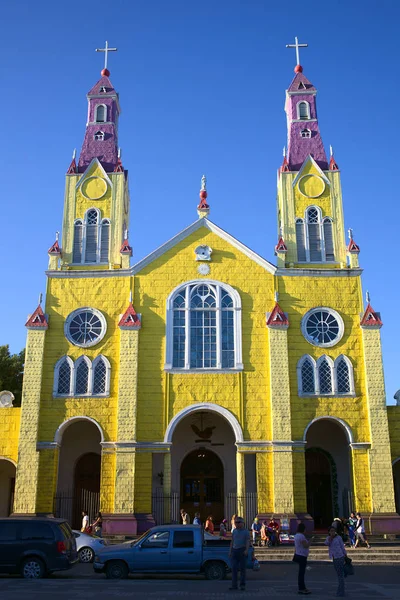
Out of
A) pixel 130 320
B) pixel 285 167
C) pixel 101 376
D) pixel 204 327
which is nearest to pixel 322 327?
A: pixel 204 327

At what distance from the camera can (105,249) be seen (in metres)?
32.3

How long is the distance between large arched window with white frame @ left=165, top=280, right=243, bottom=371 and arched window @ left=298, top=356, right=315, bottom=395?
9.29ft

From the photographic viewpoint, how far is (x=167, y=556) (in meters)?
17.3

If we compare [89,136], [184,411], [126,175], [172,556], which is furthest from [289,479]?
[89,136]

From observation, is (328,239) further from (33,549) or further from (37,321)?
(33,549)

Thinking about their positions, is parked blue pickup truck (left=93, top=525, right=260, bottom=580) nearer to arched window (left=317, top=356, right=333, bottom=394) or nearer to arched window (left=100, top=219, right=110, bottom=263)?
arched window (left=317, top=356, right=333, bottom=394)

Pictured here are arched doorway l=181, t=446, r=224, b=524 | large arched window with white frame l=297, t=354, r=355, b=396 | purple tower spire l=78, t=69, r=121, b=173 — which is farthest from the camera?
purple tower spire l=78, t=69, r=121, b=173

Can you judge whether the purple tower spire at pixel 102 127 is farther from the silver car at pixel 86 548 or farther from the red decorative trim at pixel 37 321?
the silver car at pixel 86 548

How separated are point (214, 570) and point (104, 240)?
19010mm

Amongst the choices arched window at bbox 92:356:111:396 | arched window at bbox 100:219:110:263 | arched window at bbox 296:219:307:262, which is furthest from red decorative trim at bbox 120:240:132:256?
arched window at bbox 296:219:307:262

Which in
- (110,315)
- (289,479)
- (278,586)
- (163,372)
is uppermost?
(110,315)

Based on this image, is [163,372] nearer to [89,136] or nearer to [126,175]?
[126,175]

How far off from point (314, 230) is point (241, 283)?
16.7 feet

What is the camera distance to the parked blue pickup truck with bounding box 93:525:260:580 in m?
17.3
